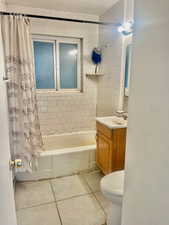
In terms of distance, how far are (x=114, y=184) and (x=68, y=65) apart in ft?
7.97

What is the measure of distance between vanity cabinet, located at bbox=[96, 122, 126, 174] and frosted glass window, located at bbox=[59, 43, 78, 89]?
1.42 meters

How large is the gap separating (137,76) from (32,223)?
1.76 metres

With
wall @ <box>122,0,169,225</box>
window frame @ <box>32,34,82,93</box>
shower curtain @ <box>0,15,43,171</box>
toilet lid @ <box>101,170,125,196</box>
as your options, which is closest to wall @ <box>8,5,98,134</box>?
window frame @ <box>32,34,82,93</box>

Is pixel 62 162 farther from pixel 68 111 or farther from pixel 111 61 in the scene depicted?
pixel 111 61

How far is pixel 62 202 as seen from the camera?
195 centimetres

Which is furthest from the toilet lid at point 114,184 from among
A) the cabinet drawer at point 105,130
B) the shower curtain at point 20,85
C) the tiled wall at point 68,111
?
the tiled wall at point 68,111

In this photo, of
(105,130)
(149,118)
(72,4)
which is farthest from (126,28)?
(149,118)

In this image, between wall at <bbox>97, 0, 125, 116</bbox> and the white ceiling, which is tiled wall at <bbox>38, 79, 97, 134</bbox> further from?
the white ceiling

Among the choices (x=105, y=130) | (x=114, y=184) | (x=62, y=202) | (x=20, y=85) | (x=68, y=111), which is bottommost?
(x=62, y=202)

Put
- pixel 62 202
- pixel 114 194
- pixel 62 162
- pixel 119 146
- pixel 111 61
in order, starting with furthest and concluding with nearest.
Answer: pixel 111 61 < pixel 62 162 < pixel 119 146 < pixel 62 202 < pixel 114 194

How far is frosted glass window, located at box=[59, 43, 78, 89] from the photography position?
3.19 meters

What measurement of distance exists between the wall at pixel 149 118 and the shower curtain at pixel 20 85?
5.02 ft

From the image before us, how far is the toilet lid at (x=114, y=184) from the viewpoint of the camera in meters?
1.42

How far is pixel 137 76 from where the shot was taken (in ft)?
2.41
